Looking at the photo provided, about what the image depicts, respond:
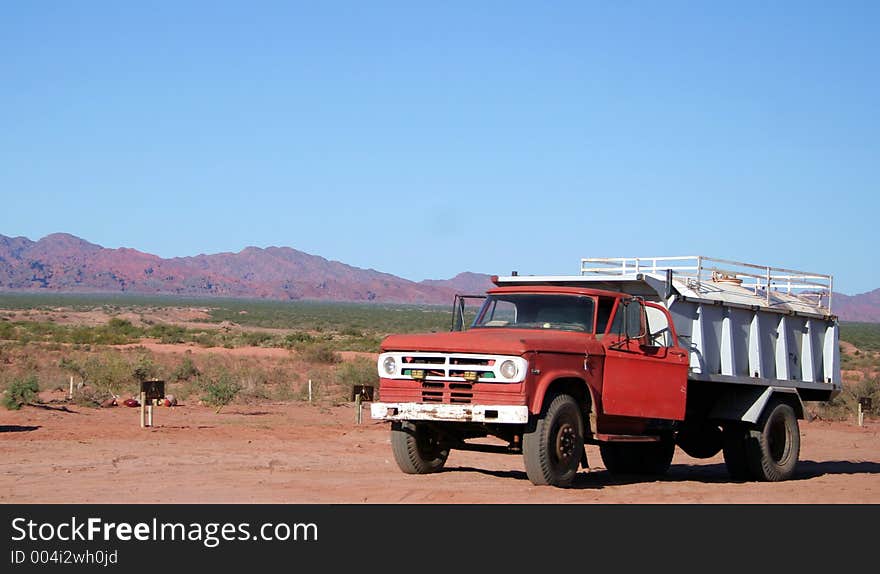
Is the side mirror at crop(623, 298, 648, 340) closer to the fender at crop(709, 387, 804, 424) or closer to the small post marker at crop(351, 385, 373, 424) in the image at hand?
the fender at crop(709, 387, 804, 424)

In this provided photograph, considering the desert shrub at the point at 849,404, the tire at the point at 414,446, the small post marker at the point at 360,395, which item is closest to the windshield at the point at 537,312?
the tire at the point at 414,446

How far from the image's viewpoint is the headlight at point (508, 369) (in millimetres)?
12781

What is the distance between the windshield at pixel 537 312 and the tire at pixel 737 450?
3.70 meters

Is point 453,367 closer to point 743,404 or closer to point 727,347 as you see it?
point 727,347

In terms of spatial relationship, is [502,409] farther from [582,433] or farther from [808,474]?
[808,474]

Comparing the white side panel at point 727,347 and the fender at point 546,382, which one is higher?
the white side panel at point 727,347

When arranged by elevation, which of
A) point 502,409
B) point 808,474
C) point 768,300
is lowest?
point 808,474

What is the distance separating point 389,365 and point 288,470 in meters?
2.84

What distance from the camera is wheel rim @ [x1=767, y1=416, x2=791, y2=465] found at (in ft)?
55.5

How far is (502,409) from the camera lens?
1271 cm

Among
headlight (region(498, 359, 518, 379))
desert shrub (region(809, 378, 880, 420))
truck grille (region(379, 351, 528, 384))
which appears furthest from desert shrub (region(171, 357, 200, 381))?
headlight (region(498, 359, 518, 379))

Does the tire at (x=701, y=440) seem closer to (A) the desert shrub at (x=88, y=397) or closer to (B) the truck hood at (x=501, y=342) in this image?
(B) the truck hood at (x=501, y=342)

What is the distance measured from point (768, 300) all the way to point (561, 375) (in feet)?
17.6
